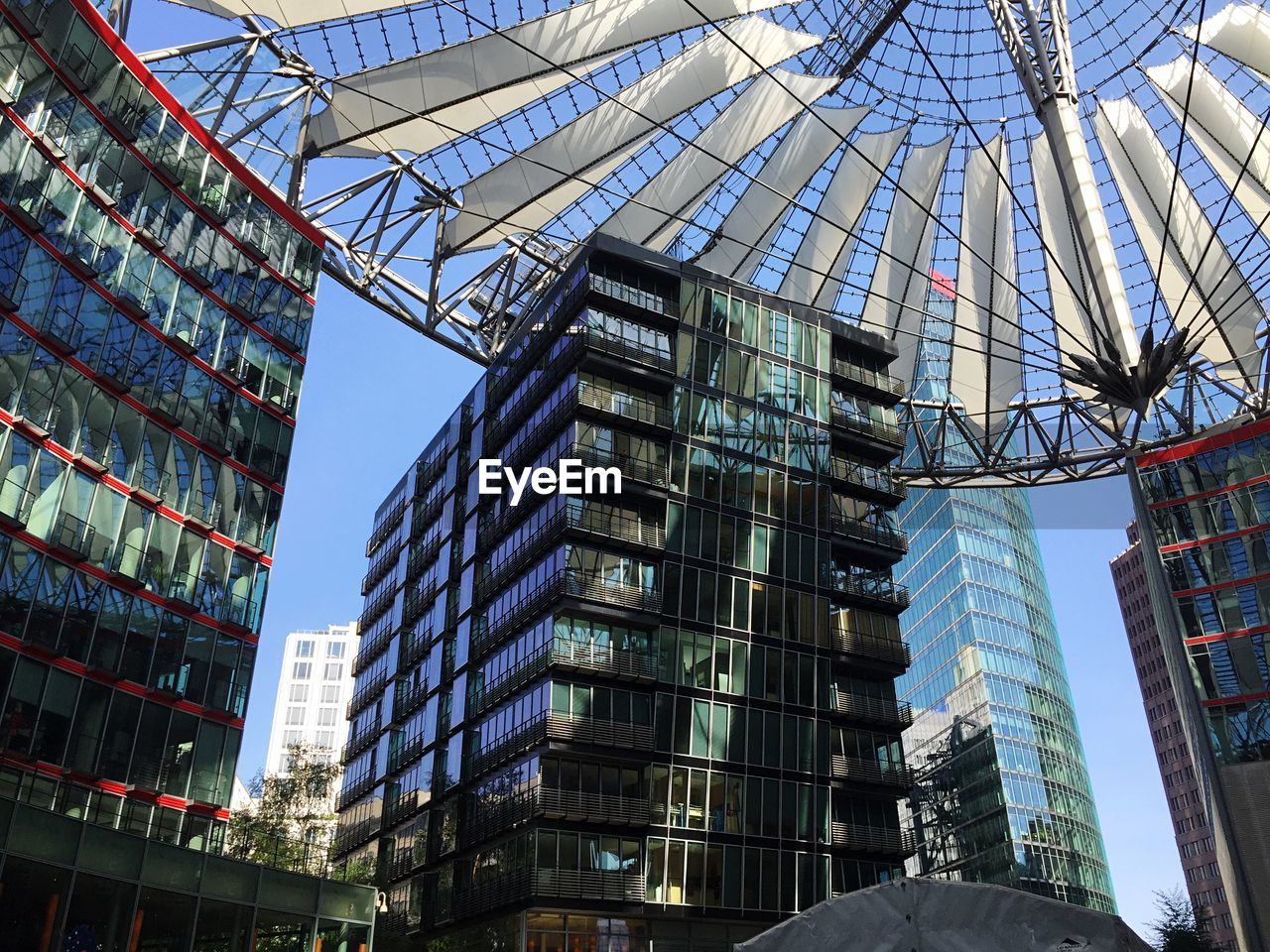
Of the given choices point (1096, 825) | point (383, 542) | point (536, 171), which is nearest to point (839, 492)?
point (536, 171)

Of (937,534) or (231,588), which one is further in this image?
(937,534)

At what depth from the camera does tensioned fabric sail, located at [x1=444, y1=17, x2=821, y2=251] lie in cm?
4106

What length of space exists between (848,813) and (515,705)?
14938 millimetres

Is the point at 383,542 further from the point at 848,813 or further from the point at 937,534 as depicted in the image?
the point at 937,534

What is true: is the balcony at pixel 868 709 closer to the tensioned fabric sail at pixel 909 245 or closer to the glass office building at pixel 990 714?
the tensioned fabric sail at pixel 909 245

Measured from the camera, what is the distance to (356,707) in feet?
229

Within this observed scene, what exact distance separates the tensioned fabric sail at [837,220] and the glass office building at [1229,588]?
20428 mm

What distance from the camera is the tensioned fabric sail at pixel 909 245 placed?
4756cm

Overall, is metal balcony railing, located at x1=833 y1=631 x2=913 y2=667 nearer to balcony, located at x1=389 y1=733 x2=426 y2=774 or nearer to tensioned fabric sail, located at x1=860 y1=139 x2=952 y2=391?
tensioned fabric sail, located at x1=860 y1=139 x2=952 y2=391

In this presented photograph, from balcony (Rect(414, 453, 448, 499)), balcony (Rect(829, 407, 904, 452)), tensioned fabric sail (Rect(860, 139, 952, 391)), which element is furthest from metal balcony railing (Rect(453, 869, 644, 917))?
balcony (Rect(414, 453, 448, 499))

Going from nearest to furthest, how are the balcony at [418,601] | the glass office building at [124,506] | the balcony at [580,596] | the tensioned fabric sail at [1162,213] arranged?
the glass office building at [124,506], the balcony at [580,596], the tensioned fabric sail at [1162,213], the balcony at [418,601]

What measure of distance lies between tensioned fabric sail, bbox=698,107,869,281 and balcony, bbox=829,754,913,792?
75.3ft

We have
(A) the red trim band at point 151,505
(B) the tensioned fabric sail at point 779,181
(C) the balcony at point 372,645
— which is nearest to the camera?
(A) the red trim band at point 151,505

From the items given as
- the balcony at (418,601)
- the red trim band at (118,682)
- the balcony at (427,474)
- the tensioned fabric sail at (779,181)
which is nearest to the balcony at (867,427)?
the tensioned fabric sail at (779,181)
